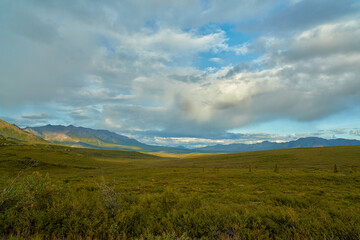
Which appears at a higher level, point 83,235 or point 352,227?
point 352,227

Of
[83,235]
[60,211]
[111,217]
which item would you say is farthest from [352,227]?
[60,211]

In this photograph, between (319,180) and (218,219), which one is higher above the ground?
(218,219)

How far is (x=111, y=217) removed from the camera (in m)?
7.62

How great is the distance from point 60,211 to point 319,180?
27086 millimetres

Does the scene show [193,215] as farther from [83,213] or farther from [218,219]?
[83,213]

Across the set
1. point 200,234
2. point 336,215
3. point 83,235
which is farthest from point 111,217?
point 336,215

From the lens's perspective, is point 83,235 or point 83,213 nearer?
point 83,235

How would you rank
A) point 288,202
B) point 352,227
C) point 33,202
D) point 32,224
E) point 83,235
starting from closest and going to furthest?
point 352,227 < point 83,235 < point 32,224 < point 33,202 < point 288,202

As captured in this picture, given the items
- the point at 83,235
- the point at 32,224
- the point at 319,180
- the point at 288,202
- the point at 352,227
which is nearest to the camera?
the point at 352,227

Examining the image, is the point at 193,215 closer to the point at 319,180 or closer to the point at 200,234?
the point at 200,234

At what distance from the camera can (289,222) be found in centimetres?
707

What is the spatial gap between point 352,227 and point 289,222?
6.32ft

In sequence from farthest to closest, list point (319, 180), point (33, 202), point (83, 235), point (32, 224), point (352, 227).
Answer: point (319, 180) < point (33, 202) < point (32, 224) < point (83, 235) < point (352, 227)

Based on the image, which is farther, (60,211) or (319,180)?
(319,180)
